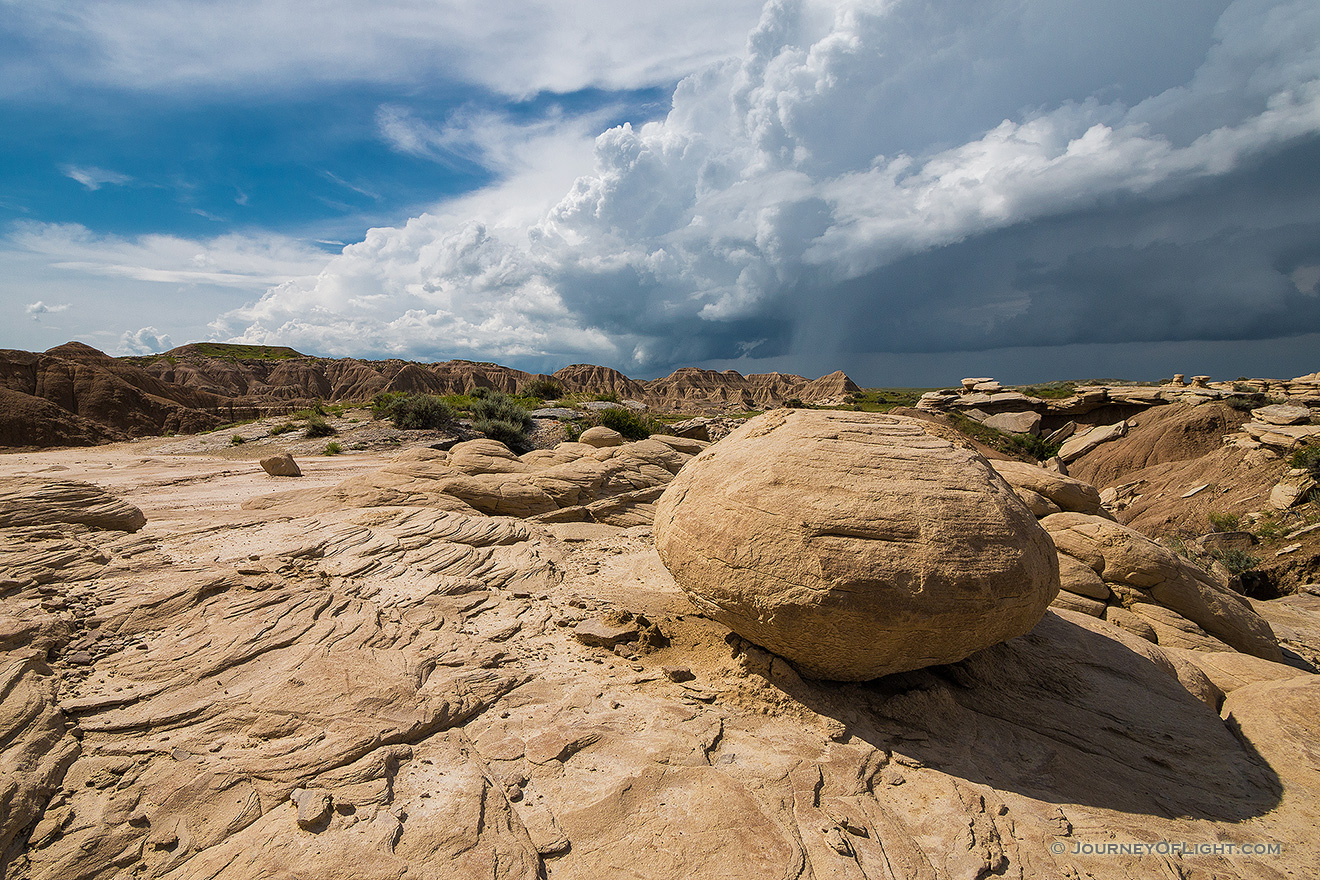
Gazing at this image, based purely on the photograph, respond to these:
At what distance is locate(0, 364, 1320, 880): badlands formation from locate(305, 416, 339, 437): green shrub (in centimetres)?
1628

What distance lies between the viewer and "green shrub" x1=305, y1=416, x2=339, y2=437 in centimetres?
2158

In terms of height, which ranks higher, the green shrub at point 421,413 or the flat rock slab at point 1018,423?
the green shrub at point 421,413

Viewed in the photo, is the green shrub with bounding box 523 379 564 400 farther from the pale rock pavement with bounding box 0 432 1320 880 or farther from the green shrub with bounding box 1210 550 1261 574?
the green shrub with bounding box 1210 550 1261 574

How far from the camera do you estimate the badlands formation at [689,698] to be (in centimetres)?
313

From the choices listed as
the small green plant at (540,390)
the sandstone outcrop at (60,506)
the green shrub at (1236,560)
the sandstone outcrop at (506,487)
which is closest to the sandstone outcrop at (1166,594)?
the green shrub at (1236,560)

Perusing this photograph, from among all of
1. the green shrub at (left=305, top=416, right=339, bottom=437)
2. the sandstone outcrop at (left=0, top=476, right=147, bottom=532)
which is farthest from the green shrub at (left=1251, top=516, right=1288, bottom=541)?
the green shrub at (left=305, top=416, right=339, bottom=437)

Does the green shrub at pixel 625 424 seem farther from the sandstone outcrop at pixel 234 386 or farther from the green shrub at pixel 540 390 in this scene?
the green shrub at pixel 540 390

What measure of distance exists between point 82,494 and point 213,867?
6497 mm

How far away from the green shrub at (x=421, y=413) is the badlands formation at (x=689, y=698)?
1608cm

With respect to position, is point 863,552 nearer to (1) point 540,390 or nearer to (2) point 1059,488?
(2) point 1059,488

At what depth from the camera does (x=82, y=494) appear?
652cm

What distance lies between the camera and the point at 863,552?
13.0 feet

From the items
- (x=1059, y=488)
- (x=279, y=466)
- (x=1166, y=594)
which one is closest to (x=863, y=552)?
(x=1166, y=594)

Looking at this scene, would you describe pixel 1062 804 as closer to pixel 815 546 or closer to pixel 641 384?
A: pixel 815 546
